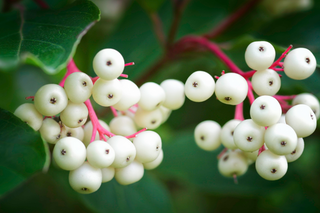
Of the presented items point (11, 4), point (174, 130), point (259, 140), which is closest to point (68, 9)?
point (11, 4)

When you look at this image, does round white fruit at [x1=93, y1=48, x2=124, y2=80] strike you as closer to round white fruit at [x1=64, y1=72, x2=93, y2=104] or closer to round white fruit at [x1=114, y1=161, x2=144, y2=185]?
round white fruit at [x1=64, y1=72, x2=93, y2=104]

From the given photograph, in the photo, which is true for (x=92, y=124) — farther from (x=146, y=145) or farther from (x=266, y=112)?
(x=266, y=112)

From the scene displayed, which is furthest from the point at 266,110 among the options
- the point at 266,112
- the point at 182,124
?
the point at 182,124

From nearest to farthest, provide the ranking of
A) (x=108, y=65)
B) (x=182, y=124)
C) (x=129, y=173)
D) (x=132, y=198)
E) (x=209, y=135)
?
(x=108, y=65), (x=129, y=173), (x=209, y=135), (x=132, y=198), (x=182, y=124)

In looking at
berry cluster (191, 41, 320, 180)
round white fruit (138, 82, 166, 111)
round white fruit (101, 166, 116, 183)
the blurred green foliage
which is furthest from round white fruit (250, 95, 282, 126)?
the blurred green foliage

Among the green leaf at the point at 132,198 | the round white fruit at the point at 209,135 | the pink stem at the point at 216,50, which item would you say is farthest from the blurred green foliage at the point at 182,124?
→ the round white fruit at the point at 209,135

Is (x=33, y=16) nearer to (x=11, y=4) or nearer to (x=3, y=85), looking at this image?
(x=11, y=4)

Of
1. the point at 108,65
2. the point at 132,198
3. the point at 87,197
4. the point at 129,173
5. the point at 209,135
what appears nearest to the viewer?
the point at 108,65
